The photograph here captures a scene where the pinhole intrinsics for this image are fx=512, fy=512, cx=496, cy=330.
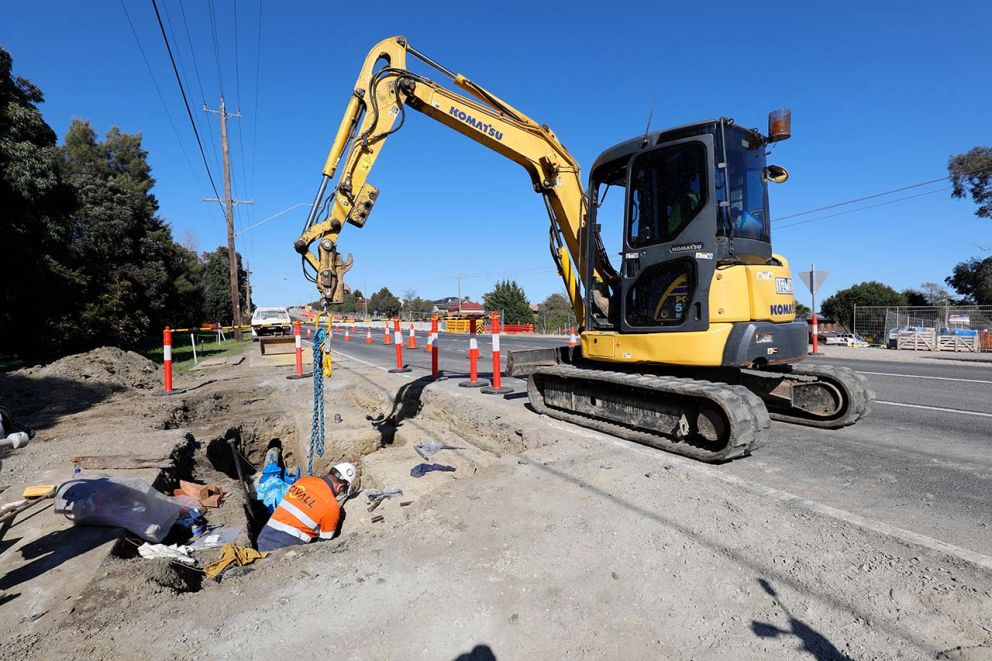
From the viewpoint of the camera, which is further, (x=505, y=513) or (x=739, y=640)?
(x=505, y=513)

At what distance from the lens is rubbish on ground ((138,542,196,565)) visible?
373 centimetres

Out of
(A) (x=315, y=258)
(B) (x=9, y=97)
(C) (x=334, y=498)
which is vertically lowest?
(C) (x=334, y=498)

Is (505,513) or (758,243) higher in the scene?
(758,243)

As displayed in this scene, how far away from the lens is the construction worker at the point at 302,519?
4.25 metres

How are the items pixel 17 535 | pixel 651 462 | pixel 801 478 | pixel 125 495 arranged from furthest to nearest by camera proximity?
pixel 651 462, pixel 801 478, pixel 125 495, pixel 17 535

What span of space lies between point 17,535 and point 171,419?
4805 mm

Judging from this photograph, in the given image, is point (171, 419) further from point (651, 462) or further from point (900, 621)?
point (900, 621)

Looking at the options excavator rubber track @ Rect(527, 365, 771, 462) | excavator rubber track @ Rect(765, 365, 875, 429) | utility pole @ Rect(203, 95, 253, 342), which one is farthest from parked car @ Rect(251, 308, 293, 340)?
excavator rubber track @ Rect(765, 365, 875, 429)

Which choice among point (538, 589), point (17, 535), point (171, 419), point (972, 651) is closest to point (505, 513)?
point (538, 589)

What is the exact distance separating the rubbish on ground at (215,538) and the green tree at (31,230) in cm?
1055

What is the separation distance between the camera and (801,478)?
425cm

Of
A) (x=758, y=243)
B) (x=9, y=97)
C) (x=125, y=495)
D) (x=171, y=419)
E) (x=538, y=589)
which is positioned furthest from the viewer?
(x=9, y=97)

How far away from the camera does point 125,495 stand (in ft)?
12.7

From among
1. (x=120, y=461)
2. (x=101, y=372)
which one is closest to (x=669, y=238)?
(x=120, y=461)
